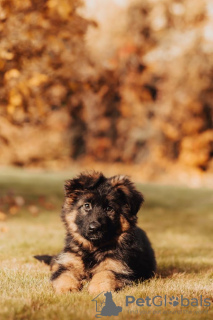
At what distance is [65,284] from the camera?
345cm

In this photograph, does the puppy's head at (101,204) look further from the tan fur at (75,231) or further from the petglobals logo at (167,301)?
the petglobals logo at (167,301)

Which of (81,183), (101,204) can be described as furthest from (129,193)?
(81,183)

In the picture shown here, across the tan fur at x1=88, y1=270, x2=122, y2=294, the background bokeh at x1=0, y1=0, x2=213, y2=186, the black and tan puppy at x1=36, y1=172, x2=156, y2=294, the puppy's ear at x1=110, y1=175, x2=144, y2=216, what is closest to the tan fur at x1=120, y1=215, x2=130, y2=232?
the black and tan puppy at x1=36, y1=172, x2=156, y2=294

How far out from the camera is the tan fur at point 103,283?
3.36m

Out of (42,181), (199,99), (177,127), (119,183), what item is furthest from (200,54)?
(119,183)

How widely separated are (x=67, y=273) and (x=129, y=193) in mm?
1035

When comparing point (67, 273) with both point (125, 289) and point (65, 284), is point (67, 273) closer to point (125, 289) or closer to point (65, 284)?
point (65, 284)

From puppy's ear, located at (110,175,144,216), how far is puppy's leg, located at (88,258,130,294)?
58 centimetres

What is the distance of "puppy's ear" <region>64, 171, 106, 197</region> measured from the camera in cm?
410

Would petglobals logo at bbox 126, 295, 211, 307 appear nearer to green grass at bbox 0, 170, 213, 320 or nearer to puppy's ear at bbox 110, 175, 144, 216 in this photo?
green grass at bbox 0, 170, 213, 320

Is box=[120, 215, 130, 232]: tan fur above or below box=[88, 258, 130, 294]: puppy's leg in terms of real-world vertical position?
above

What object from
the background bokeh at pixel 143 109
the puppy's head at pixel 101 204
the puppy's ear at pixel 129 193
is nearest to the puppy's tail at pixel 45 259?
the puppy's head at pixel 101 204

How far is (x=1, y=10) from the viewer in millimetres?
6176

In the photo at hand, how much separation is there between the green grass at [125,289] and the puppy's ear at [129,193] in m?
0.77
